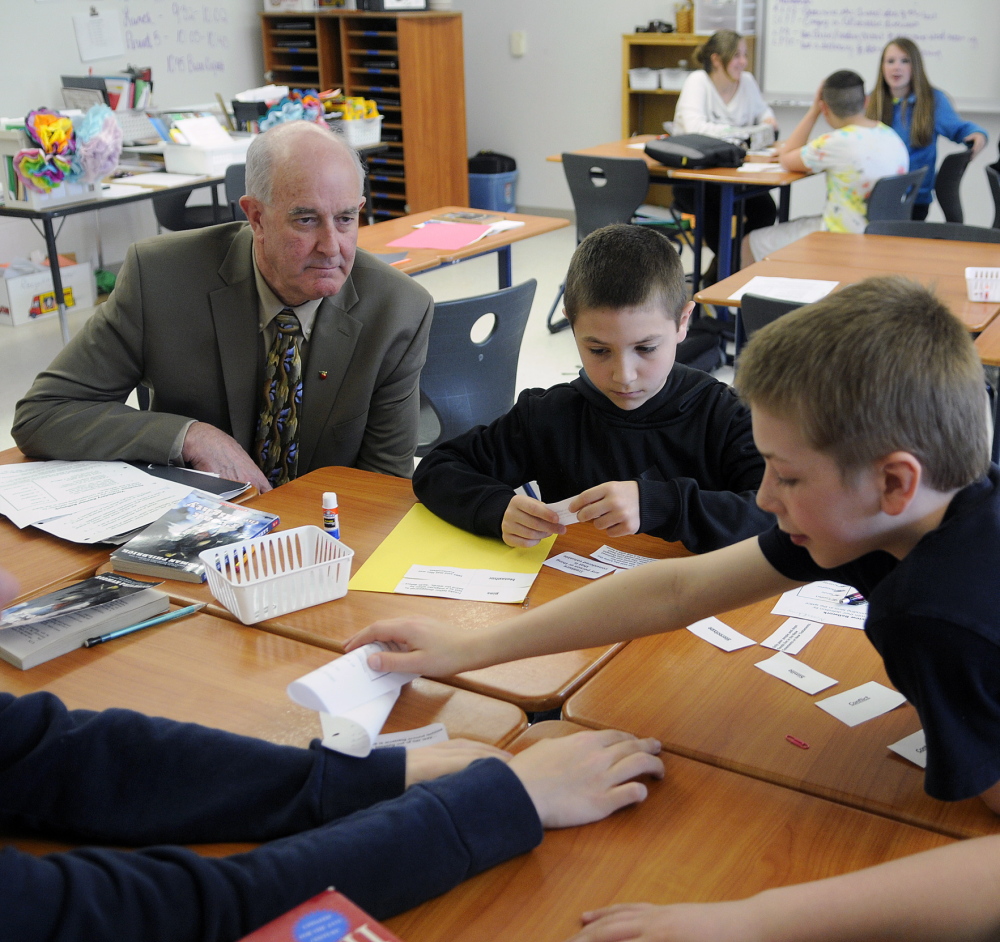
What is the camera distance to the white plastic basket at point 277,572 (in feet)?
4.35

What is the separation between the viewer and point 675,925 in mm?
797

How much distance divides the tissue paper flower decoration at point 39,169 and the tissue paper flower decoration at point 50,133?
34mm

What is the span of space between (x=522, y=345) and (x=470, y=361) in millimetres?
2504

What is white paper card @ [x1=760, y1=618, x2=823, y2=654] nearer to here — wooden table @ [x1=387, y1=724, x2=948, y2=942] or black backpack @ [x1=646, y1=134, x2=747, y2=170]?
wooden table @ [x1=387, y1=724, x2=948, y2=942]

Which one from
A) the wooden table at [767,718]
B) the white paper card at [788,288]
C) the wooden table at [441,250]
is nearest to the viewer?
the wooden table at [767,718]

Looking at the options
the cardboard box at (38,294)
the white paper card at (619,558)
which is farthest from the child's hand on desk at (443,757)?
the cardboard box at (38,294)

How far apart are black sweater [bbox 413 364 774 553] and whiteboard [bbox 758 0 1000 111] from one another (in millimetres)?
5400

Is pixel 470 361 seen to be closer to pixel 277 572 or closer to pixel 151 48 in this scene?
pixel 277 572

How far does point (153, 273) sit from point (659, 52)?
5.92m

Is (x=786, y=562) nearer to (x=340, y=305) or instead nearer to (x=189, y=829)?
(x=189, y=829)

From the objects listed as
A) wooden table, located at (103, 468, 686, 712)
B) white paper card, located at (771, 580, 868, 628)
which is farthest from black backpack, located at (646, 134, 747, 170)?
white paper card, located at (771, 580, 868, 628)

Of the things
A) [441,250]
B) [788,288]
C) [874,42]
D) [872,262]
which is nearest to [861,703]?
[788,288]

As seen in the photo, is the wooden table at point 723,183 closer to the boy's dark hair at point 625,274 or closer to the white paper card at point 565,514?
the boy's dark hair at point 625,274

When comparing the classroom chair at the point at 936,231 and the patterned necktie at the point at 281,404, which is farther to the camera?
the classroom chair at the point at 936,231
